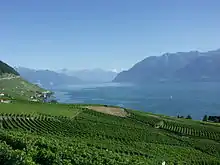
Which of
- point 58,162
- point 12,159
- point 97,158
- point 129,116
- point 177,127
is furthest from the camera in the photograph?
point 129,116

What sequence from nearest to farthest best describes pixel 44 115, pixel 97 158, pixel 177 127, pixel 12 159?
pixel 12 159 → pixel 97 158 → pixel 44 115 → pixel 177 127

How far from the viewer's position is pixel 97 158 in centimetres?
2273

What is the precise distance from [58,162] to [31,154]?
5.74ft

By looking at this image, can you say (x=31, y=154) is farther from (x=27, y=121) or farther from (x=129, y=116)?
(x=129, y=116)

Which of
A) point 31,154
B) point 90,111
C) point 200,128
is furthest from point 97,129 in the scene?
point 31,154

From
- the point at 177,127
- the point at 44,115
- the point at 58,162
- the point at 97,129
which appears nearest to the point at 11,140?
the point at 58,162

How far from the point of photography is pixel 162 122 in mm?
84688

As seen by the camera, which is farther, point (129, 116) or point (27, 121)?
point (129, 116)

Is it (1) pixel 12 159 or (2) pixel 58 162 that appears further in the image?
(2) pixel 58 162

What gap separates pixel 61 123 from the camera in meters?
62.2

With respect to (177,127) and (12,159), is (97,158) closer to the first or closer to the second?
(12,159)

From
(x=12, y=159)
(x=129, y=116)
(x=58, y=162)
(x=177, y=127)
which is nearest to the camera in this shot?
(x=12, y=159)

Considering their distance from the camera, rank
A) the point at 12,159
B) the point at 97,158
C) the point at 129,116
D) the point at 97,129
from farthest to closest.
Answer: the point at 129,116 → the point at 97,129 → the point at 97,158 → the point at 12,159

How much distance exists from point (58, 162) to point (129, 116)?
69482 mm
